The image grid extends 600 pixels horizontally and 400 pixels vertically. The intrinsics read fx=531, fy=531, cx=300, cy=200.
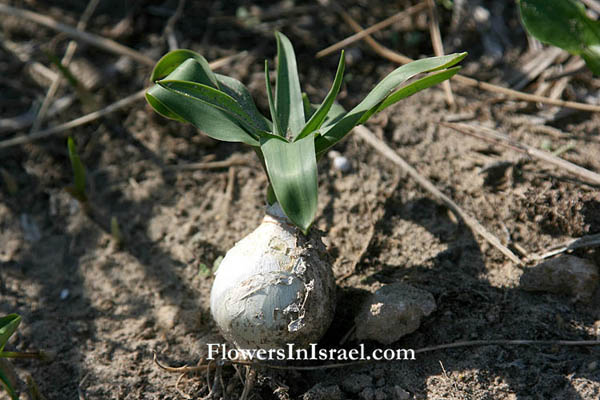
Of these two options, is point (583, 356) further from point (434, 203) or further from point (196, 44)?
point (196, 44)

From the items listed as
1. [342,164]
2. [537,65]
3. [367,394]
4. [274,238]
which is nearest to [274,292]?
[274,238]

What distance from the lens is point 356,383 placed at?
154cm

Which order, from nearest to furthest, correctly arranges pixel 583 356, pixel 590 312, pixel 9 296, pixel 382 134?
pixel 583 356 → pixel 590 312 → pixel 9 296 → pixel 382 134

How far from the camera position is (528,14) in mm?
1888

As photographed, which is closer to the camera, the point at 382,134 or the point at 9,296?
the point at 9,296

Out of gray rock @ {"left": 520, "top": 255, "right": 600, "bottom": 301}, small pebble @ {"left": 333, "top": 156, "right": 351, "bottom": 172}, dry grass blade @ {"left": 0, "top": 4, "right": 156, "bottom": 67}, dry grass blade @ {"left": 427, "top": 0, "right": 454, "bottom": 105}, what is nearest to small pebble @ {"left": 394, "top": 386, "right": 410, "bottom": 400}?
gray rock @ {"left": 520, "top": 255, "right": 600, "bottom": 301}

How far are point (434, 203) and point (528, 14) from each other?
0.75 meters

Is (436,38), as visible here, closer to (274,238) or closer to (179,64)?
(179,64)

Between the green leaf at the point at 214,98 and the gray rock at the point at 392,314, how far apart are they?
62 cm

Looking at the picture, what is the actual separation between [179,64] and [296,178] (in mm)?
665

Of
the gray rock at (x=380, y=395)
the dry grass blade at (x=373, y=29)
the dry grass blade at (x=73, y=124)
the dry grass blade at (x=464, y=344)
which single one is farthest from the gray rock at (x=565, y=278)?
the dry grass blade at (x=73, y=124)

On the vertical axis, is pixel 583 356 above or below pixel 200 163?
below

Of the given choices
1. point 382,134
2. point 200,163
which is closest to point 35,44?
point 200,163

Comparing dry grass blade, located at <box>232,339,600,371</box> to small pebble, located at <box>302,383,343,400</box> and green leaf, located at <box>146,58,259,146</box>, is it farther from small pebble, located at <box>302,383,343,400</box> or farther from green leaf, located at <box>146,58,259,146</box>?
green leaf, located at <box>146,58,259,146</box>
